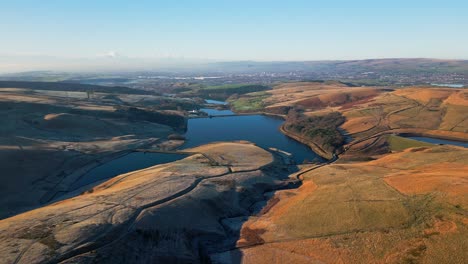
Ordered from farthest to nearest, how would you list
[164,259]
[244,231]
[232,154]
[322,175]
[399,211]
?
[232,154] → [322,175] → [244,231] → [399,211] → [164,259]

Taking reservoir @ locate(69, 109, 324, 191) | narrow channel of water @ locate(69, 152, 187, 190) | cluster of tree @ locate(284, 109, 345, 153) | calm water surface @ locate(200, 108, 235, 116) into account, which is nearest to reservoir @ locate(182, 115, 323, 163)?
reservoir @ locate(69, 109, 324, 191)

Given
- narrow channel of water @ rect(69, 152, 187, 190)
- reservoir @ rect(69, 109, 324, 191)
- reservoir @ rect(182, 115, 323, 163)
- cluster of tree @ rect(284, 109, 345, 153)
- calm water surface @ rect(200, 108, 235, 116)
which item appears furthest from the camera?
calm water surface @ rect(200, 108, 235, 116)

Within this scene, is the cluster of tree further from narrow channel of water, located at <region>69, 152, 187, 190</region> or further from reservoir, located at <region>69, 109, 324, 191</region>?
narrow channel of water, located at <region>69, 152, 187, 190</region>

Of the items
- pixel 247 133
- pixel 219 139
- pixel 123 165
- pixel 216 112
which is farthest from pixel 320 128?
pixel 216 112

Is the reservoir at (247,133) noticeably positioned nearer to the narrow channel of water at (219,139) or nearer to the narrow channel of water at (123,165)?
the narrow channel of water at (219,139)

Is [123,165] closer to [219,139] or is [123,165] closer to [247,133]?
[219,139]

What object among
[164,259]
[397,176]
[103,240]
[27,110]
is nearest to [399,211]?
[397,176]

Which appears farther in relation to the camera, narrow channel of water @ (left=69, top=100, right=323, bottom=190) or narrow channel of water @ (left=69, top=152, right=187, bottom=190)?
narrow channel of water @ (left=69, top=100, right=323, bottom=190)

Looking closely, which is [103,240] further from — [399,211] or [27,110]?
[27,110]

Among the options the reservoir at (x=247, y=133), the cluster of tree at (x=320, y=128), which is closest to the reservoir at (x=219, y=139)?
the reservoir at (x=247, y=133)
